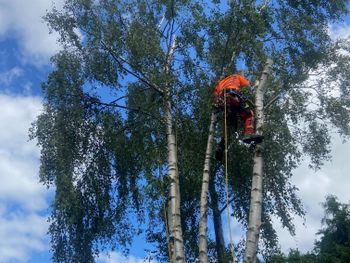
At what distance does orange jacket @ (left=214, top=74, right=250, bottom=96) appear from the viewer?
7.52m

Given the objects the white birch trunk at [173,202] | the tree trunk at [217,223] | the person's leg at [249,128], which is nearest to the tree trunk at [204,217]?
the white birch trunk at [173,202]

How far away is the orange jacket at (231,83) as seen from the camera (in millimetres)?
7524

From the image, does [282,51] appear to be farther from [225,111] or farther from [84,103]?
[84,103]

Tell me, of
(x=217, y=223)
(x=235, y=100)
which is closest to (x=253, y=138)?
(x=235, y=100)

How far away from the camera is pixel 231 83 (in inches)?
297

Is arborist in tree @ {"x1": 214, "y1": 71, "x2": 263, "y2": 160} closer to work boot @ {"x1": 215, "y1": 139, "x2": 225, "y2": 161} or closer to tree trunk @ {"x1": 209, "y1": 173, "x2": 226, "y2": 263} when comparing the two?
work boot @ {"x1": 215, "y1": 139, "x2": 225, "y2": 161}

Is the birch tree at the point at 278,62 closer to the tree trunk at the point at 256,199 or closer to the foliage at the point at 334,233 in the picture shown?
the tree trunk at the point at 256,199

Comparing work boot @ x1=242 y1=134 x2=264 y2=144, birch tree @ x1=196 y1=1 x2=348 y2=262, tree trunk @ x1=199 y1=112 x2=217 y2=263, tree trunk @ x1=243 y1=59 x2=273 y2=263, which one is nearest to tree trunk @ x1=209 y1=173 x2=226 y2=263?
birch tree @ x1=196 y1=1 x2=348 y2=262

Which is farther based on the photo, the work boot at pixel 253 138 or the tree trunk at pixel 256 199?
the work boot at pixel 253 138

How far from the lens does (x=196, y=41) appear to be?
30.3ft

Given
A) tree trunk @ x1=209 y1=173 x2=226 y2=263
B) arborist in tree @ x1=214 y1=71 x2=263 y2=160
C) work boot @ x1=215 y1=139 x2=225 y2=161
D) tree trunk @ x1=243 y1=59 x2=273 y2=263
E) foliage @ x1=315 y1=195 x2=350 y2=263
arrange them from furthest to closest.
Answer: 1. foliage @ x1=315 y1=195 x2=350 y2=263
2. tree trunk @ x1=209 y1=173 x2=226 y2=263
3. work boot @ x1=215 y1=139 x2=225 y2=161
4. arborist in tree @ x1=214 y1=71 x2=263 y2=160
5. tree trunk @ x1=243 y1=59 x2=273 y2=263

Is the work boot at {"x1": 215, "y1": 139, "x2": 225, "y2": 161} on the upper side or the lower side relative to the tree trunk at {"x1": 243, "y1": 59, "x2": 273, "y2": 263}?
upper

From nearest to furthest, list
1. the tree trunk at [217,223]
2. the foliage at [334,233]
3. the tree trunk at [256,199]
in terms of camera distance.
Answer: the tree trunk at [256,199]
the tree trunk at [217,223]
the foliage at [334,233]

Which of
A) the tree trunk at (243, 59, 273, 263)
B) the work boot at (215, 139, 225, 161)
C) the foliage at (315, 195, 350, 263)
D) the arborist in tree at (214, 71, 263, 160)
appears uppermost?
the foliage at (315, 195, 350, 263)
